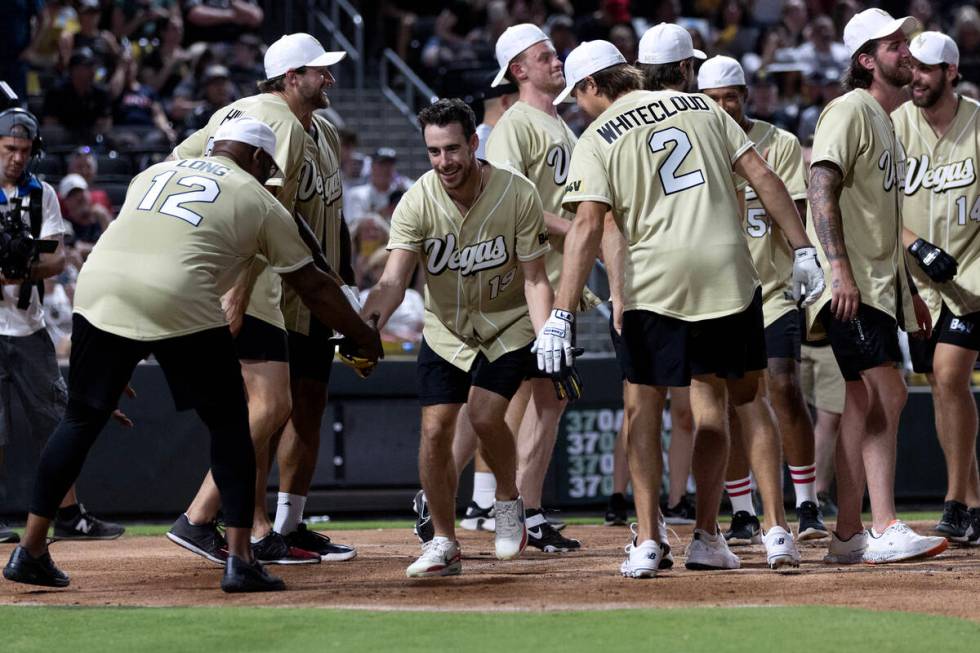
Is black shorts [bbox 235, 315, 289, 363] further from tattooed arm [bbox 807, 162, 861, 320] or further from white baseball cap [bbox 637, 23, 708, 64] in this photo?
tattooed arm [bbox 807, 162, 861, 320]

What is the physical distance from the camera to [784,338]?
8320 mm

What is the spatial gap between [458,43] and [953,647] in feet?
50.3

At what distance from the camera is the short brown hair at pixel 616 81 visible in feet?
22.6

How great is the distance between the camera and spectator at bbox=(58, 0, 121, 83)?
650 inches

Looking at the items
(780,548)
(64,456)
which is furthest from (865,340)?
(64,456)

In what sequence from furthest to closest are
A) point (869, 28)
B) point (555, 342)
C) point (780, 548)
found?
point (869, 28), point (780, 548), point (555, 342)

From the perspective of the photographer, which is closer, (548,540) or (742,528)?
(742,528)

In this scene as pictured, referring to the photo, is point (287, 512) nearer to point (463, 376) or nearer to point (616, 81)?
point (463, 376)

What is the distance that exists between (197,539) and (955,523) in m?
4.11

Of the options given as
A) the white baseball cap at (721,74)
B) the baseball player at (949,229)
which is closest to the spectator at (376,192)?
the white baseball cap at (721,74)

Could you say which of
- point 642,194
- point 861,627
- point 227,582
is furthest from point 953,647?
point 227,582

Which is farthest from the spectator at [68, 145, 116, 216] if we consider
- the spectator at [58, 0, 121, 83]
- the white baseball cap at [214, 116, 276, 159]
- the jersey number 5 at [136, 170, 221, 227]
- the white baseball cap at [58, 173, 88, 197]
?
the jersey number 5 at [136, 170, 221, 227]

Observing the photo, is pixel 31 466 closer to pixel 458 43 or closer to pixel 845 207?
pixel 845 207

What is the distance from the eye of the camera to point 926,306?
326 inches
